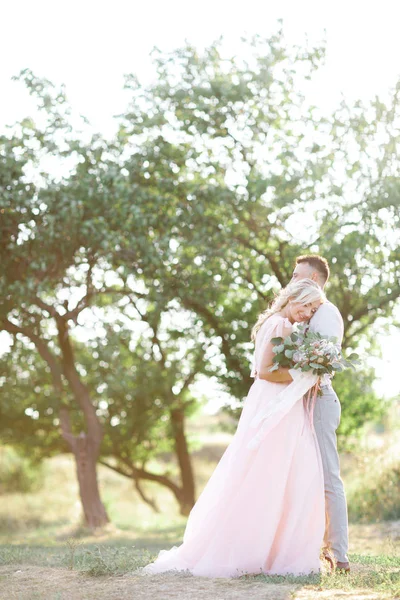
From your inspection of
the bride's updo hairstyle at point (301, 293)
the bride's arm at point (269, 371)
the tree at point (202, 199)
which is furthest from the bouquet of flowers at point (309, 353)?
the tree at point (202, 199)

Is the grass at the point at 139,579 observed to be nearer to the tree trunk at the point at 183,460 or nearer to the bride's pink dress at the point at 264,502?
the bride's pink dress at the point at 264,502

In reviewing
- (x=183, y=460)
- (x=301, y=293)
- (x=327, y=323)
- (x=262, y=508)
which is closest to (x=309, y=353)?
(x=327, y=323)

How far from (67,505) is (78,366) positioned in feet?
24.9

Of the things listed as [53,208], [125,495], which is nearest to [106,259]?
[53,208]

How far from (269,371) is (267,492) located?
3.59 feet

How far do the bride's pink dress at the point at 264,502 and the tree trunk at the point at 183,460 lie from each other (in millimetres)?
13195

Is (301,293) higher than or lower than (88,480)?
higher

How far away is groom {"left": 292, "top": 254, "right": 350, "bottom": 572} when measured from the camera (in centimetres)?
740

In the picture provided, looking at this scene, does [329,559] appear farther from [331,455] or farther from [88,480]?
[88,480]

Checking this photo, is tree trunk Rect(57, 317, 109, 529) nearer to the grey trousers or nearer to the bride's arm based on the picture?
the bride's arm

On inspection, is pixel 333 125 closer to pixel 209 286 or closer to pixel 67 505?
pixel 209 286

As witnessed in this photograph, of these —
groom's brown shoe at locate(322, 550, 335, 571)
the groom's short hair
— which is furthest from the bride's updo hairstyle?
groom's brown shoe at locate(322, 550, 335, 571)

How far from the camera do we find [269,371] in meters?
7.59

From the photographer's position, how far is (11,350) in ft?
61.5
